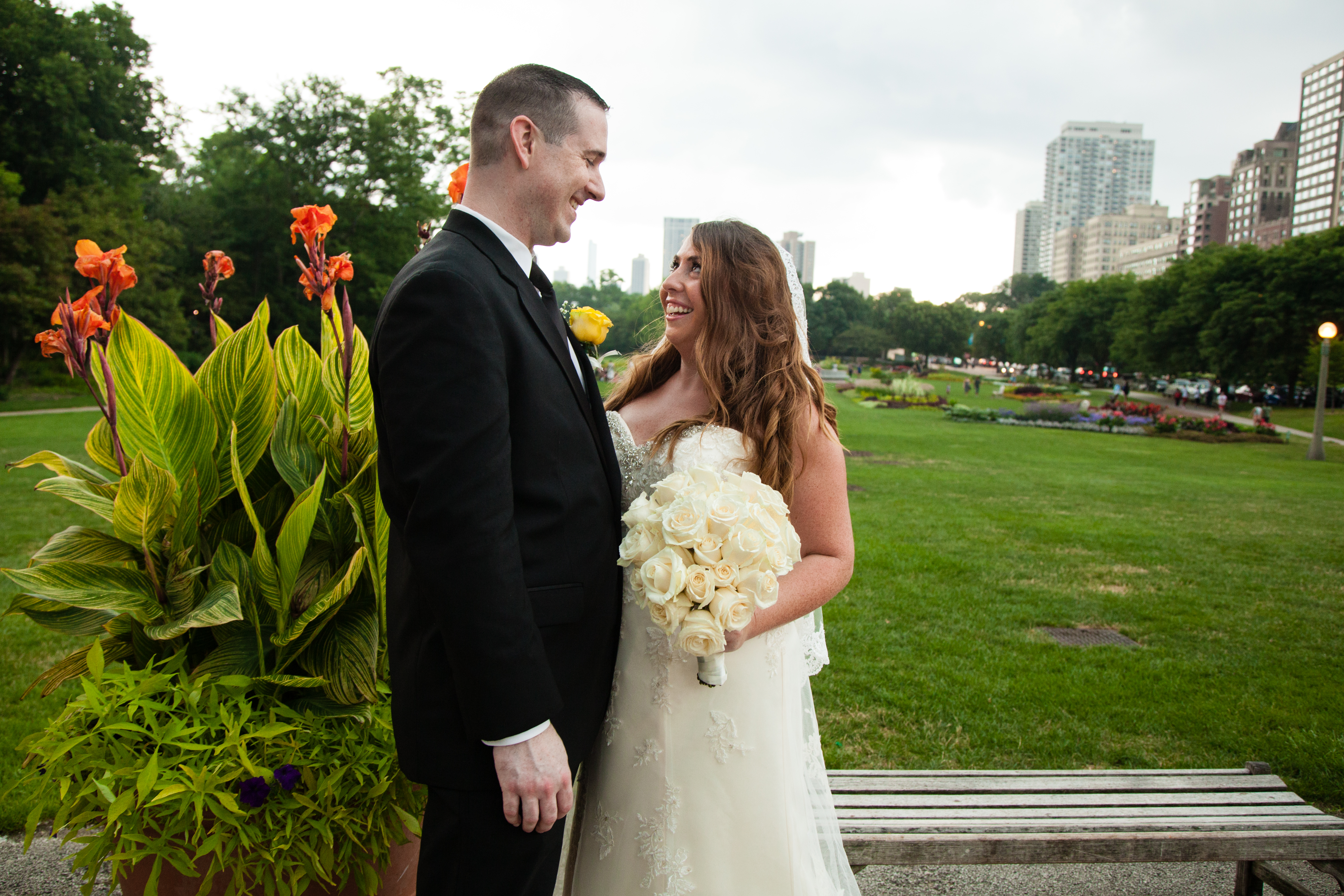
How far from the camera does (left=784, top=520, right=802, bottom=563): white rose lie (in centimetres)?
184

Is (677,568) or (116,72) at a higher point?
(116,72)

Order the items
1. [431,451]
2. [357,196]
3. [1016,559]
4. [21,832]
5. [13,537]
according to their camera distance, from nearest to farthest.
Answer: [431,451] < [21,832] < [13,537] < [1016,559] < [357,196]

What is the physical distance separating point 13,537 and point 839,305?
4131 inches

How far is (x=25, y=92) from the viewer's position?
1072 inches

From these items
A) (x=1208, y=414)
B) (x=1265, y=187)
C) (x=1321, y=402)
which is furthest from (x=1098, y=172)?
(x=1321, y=402)

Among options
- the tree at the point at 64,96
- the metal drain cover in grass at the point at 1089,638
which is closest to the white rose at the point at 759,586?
the metal drain cover in grass at the point at 1089,638

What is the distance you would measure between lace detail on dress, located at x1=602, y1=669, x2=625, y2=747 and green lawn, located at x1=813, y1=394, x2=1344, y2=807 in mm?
2379

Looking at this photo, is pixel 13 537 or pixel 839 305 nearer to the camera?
pixel 13 537

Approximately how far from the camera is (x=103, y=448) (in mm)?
2666

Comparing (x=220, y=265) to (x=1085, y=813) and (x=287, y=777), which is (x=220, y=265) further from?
(x=1085, y=813)

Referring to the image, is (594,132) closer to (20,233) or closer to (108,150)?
(20,233)

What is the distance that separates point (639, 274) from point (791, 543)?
407 ft

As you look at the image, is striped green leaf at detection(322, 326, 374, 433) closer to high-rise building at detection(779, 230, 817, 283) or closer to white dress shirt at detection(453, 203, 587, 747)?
white dress shirt at detection(453, 203, 587, 747)

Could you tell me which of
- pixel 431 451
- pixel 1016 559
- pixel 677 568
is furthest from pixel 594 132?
pixel 1016 559
